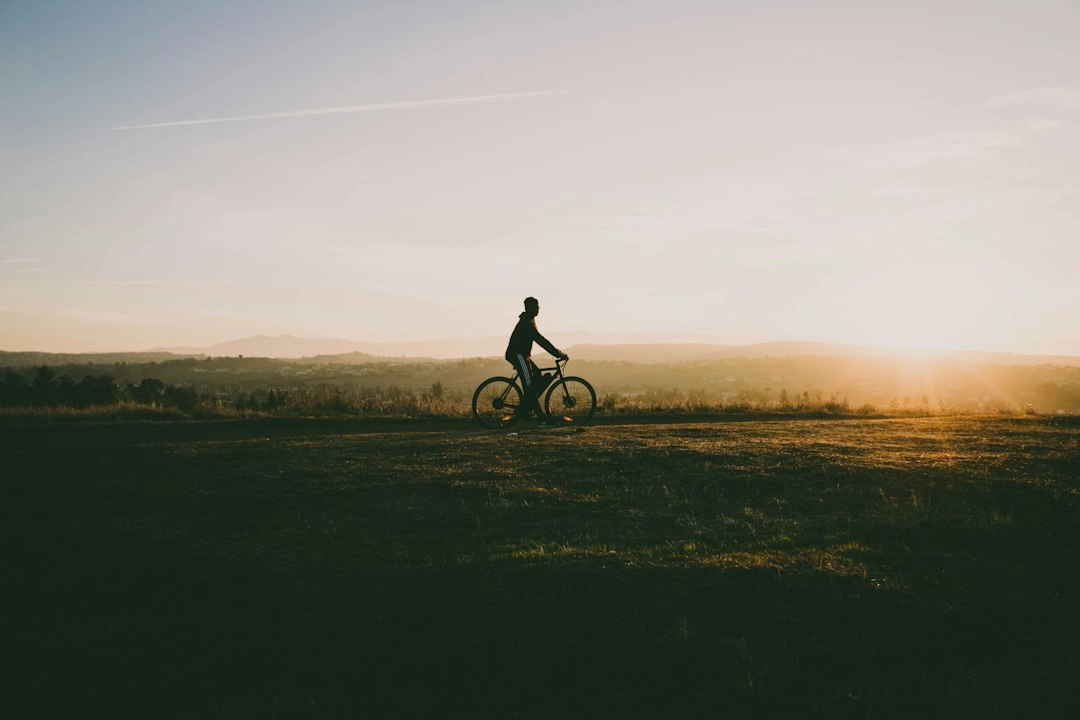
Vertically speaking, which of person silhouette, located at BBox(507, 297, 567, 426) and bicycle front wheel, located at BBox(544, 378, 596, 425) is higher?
person silhouette, located at BBox(507, 297, 567, 426)

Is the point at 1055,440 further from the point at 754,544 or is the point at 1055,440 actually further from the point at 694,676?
the point at 694,676

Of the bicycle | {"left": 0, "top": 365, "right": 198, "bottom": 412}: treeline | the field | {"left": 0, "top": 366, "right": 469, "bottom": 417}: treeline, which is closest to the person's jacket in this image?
the bicycle

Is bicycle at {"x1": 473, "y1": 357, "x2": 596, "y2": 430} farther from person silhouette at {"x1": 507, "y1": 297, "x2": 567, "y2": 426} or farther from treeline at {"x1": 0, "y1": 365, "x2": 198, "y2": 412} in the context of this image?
treeline at {"x1": 0, "y1": 365, "x2": 198, "y2": 412}

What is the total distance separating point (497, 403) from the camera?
49.5 ft

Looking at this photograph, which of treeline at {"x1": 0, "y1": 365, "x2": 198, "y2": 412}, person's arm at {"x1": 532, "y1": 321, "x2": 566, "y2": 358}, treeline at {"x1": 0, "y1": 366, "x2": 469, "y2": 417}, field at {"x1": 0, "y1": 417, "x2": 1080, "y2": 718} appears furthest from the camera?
treeline at {"x1": 0, "y1": 365, "x2": 198, "y2": 412}

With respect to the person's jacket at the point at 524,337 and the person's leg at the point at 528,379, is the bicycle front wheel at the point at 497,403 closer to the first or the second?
the person's leg at the point at 528,379

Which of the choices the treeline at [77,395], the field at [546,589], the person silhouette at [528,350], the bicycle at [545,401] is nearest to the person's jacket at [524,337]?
the person silhouette at [528,350]

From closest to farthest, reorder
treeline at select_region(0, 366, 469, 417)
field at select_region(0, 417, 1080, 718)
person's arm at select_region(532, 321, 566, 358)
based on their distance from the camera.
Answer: field at select_region(0, 417, 1080, 718) < person's arm at select_region(532, 321, 566, 358) < treeline at select_region(0, 366, 469, 417)

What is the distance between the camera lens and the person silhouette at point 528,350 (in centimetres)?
1453

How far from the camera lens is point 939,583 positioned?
549cm

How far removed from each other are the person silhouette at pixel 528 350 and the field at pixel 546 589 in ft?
14.7

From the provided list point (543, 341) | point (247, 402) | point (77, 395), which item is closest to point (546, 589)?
point (543, 341)

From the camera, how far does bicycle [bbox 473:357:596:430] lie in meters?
15.1

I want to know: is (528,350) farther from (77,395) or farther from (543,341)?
(77,395)
